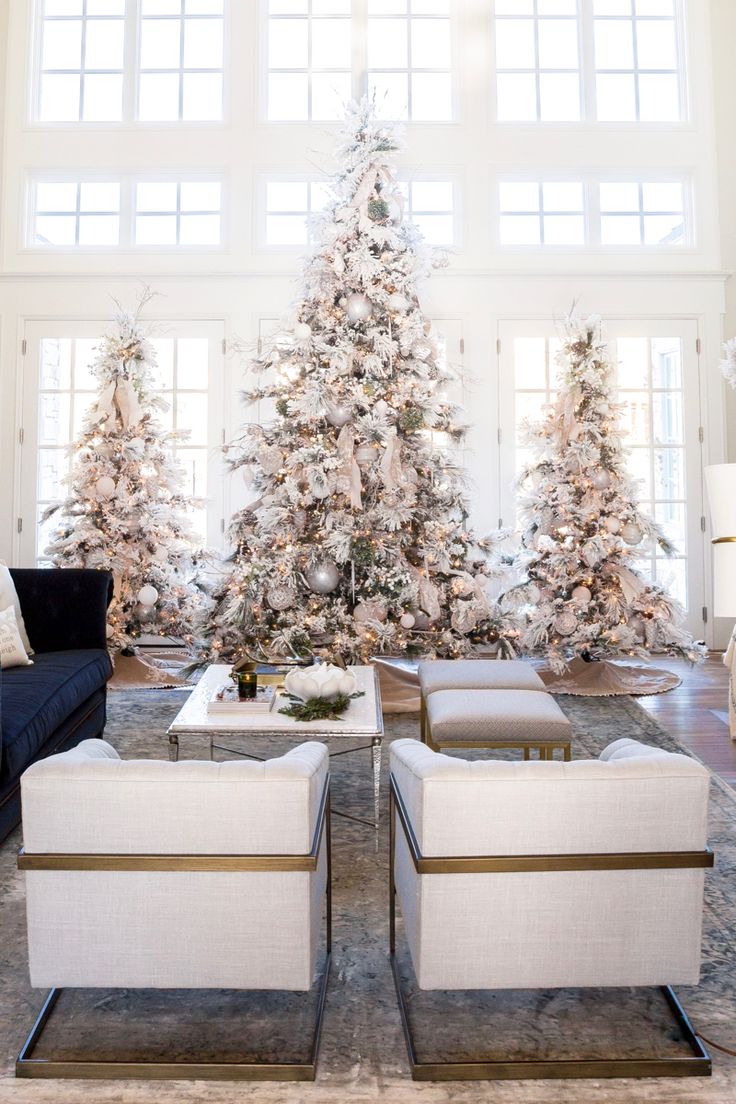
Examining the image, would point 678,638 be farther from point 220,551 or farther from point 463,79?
point 463,79

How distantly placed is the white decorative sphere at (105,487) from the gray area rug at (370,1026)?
11.5 ft

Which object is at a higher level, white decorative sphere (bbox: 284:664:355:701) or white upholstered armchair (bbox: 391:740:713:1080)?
white decorative sphere (bbox: 284:664:355:701)

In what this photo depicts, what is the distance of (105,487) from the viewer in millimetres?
5781

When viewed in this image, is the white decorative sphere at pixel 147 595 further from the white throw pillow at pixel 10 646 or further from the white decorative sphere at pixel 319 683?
the white decorative sphere at pixel 319 683

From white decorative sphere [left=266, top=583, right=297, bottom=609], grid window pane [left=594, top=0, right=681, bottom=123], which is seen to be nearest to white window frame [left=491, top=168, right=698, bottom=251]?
grid window pane [left=594, top=0, right=681, bottom=123]

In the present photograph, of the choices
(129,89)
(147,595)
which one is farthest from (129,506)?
(129,89)

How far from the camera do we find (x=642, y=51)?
698 centimetres

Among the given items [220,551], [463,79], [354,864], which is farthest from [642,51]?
[354,864]

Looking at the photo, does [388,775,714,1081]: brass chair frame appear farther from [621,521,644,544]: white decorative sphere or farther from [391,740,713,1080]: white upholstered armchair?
[621,521,644,544]: white decorative sphere

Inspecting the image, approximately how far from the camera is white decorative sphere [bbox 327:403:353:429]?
5099 millimetres

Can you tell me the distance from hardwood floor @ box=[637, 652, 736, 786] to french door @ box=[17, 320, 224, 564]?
3518 millimetres

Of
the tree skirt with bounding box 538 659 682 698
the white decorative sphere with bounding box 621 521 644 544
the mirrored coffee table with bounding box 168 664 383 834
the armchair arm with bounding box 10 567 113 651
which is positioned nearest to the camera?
the mirrored coffee table with bounding box 168 664 383 834

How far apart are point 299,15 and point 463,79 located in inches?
57.2

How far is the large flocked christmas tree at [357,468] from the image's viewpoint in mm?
5074
